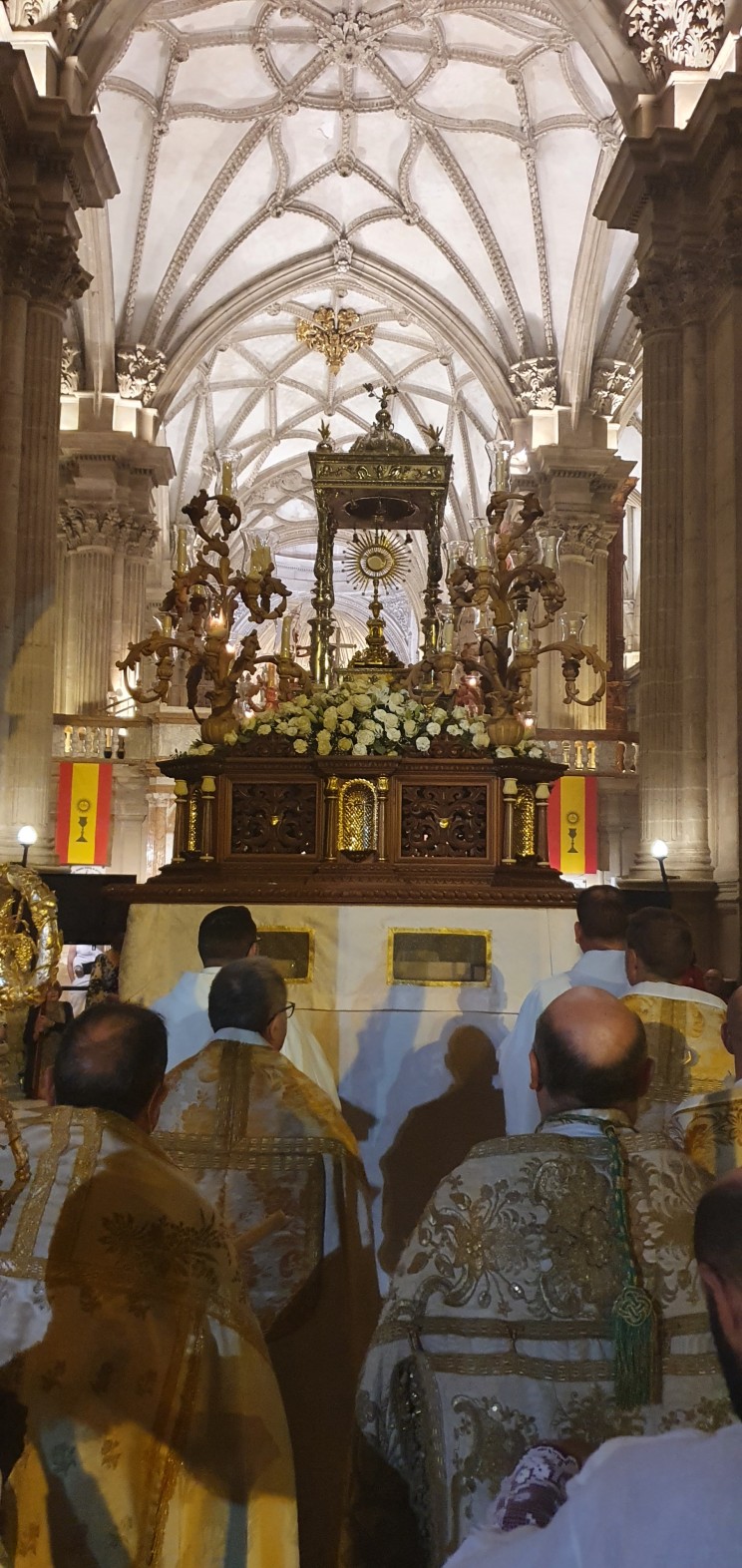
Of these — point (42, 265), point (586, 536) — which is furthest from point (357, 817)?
point (586, 536)

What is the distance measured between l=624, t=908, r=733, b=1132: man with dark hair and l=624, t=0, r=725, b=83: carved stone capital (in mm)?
11800

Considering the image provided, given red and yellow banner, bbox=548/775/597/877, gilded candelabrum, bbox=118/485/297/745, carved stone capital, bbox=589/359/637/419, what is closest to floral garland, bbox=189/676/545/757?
gilded candelabrum, bbox=118/485/297/745

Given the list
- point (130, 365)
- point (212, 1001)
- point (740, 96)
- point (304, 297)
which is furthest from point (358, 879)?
point (304, 297)

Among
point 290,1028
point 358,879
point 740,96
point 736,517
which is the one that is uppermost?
point 740,96

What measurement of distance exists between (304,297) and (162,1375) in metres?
26.6

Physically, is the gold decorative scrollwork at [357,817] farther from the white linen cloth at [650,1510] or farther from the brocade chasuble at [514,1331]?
the white linen cloth at [650,1510]

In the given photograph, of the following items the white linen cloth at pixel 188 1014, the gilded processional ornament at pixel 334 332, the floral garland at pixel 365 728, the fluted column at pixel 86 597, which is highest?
A: the gilded processional ornament at pixel 334 332

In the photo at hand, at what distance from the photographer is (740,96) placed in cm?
1134

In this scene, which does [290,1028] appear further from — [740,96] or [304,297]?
[304,297]

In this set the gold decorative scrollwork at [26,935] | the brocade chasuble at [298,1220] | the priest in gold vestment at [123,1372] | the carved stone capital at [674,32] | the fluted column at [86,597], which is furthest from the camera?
the fluted column at [86,597]

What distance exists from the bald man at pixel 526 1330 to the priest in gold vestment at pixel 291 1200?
0.91 m

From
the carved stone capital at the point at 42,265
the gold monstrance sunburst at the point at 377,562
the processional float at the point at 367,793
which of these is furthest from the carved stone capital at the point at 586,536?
the processional float at the point at 367,793

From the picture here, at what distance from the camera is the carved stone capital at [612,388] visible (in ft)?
68.4

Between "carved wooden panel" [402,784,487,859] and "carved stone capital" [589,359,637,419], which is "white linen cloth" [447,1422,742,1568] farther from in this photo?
"carved stone capital" [589,359,637,419]
